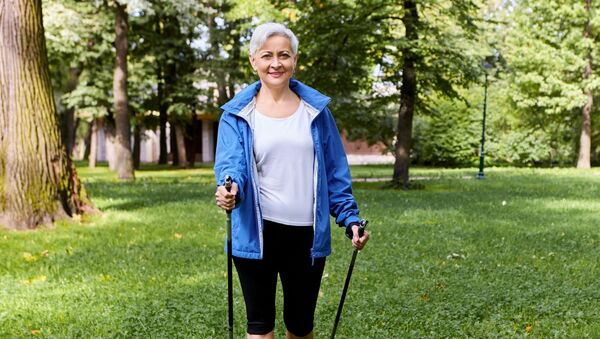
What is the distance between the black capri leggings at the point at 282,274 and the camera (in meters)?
3.39

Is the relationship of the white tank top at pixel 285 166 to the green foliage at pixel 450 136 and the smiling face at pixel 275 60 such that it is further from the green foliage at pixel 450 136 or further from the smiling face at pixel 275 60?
the green foliage at pixel 450 136

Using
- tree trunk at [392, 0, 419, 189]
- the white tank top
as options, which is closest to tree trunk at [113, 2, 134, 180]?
tree trunk at [392, 0, 419, 189]

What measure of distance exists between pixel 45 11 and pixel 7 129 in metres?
16.2

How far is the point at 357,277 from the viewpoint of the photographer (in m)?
7.03

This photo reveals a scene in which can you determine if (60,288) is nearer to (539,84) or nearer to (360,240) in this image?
(360,240)

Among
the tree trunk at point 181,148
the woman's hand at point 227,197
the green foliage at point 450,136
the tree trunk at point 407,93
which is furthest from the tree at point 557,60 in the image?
the woman's hand at point 227,197

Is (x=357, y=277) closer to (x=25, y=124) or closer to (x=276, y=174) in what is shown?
(x=276, y=174)

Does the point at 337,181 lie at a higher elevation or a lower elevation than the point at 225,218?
higher

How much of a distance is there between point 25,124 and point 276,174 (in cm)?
745

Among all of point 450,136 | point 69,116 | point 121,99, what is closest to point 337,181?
point 121,99

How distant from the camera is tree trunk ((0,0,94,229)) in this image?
959 cm

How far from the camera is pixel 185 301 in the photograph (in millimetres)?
5957

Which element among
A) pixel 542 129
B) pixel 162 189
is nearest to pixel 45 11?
pixel 162 189

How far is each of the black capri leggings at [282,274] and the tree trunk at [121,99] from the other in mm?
20401
